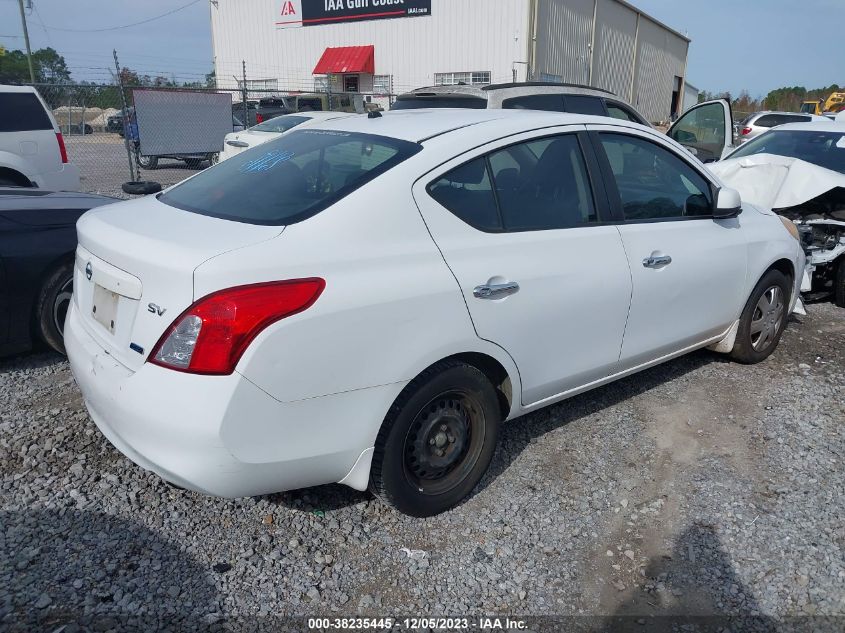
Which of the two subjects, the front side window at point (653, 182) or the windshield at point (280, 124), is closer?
the front side window at point (653, 182)

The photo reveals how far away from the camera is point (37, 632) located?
234 cm

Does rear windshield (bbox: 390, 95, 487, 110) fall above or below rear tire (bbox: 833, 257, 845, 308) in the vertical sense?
above

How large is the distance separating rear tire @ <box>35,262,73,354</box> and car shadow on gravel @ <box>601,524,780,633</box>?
3.69 meters

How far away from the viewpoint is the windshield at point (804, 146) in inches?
279

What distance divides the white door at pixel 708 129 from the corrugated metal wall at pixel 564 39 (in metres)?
16.8

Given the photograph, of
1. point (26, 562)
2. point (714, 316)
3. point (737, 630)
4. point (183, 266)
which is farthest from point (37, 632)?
point (714, 316)

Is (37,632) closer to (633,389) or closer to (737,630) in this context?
(737,630)

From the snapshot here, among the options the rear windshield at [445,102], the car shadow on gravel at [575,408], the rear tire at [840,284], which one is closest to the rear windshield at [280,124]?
the rear windshield at [445,102]

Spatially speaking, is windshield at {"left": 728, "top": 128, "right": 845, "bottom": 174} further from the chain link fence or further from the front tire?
the chain link fence

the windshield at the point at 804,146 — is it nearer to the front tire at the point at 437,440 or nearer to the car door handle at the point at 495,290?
the car door handle at the point at 495,290

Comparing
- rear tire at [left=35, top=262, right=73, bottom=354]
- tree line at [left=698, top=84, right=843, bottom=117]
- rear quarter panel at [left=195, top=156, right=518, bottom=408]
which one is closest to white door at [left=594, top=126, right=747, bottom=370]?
rear quarter panel at [left=195, top=156, right=518, bottom=408]

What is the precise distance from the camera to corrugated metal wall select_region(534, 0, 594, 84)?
81.0 feet

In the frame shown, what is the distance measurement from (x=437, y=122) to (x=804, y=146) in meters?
5.90

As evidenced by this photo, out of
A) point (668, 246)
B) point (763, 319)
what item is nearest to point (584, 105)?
point (763, 319)
